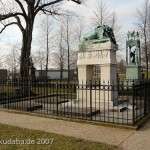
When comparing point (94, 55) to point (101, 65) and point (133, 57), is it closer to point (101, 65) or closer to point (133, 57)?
point (101, 65)

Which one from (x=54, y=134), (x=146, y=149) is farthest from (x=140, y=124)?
(x=54, y=134)

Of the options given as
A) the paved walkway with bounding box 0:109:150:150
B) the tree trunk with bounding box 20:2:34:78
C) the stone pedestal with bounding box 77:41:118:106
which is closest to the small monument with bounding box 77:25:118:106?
the stone pedestal with bounding box 77:41:118:106

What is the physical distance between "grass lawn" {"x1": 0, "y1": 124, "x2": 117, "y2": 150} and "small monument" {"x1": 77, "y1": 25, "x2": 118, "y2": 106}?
4115 mm

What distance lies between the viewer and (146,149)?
534 centimetres

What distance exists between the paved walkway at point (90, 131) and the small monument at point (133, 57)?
1518cm

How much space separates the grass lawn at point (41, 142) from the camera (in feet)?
17.7

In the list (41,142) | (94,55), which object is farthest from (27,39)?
(41,142)

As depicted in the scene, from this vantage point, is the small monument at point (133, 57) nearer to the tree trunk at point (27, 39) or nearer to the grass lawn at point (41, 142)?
the tree trunk at point (27, 39)

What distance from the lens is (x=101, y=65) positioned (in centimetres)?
1030

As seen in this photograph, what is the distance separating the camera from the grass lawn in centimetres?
540

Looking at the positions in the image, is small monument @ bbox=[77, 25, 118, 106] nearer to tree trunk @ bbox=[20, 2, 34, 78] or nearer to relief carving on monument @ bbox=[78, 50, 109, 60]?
relief carving on monument @ bbox=[78, 50, 109, 60]

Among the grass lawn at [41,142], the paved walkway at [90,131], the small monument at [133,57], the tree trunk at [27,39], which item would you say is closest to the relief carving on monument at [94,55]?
the paved walkway at [90,131]

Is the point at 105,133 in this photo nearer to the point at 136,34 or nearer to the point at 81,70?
the point at 81,70

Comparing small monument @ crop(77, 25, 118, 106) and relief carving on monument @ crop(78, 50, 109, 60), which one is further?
relief carving on monument @ crop(78, 50, 109, 60)
